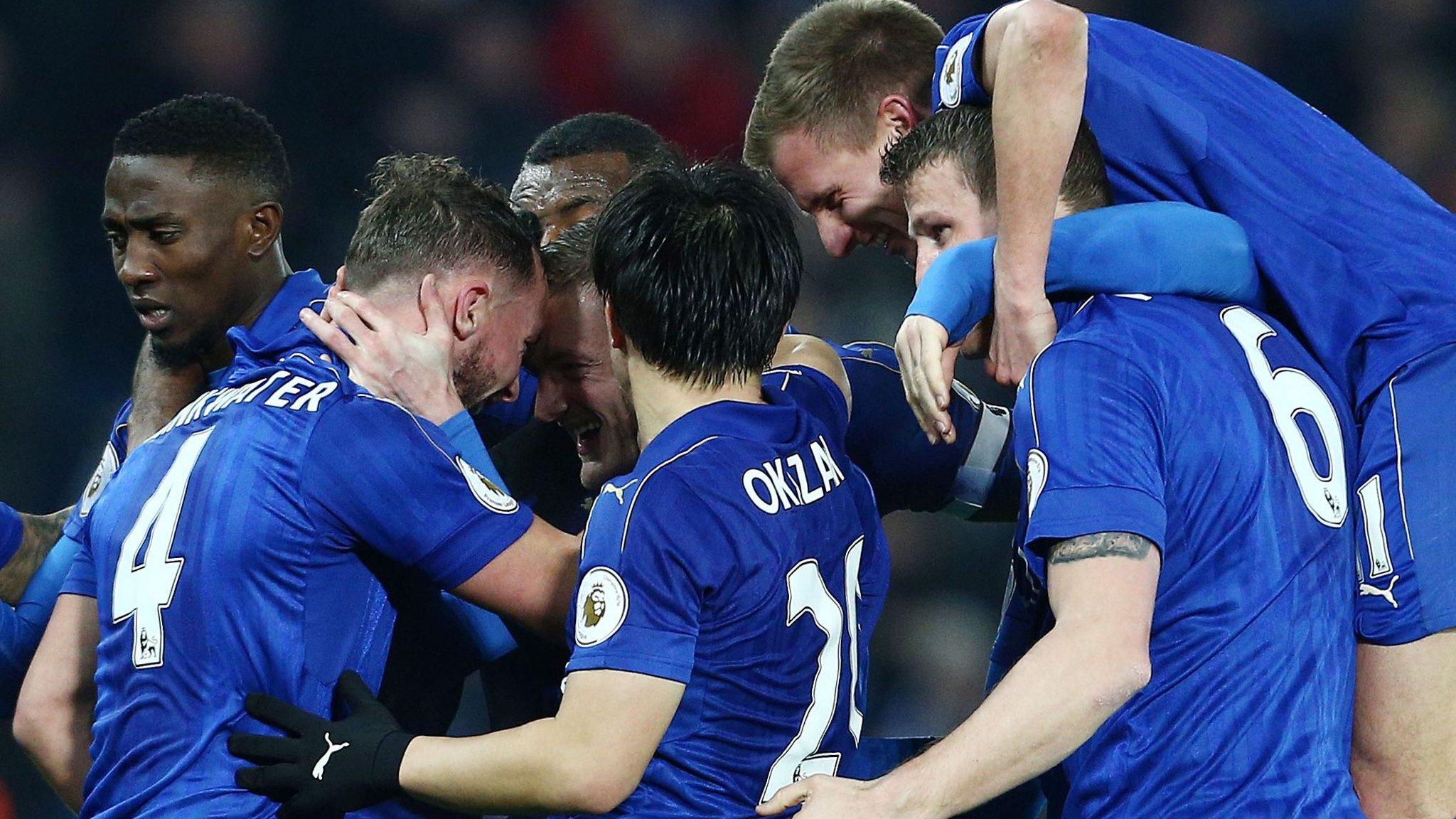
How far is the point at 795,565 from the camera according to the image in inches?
83.1

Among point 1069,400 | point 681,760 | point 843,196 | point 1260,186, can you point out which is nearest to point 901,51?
point 843,196

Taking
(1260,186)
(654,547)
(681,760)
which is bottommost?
(681,760)

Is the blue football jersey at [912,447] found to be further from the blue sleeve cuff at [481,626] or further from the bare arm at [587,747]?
the bare arm at [587,747]

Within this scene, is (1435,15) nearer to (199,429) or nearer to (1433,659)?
(1433,659)

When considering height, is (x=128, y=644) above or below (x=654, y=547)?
below

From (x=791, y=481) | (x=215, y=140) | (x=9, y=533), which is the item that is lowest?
(x=9, y=533)

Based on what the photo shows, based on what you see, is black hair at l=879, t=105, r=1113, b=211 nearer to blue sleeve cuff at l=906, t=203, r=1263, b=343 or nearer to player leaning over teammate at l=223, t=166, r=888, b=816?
blue sleeve cuff at l=906, t=203, r=1263, b=343

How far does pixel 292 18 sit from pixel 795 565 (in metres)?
5.21

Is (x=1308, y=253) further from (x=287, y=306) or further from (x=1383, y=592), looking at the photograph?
(x=287, y=306)

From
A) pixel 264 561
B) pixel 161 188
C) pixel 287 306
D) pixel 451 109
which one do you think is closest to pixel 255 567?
pixel 264 561

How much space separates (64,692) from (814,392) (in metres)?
1.50

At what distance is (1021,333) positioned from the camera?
227 cm

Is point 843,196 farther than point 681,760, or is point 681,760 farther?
point 843,196

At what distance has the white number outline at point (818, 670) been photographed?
2121 mm
